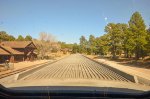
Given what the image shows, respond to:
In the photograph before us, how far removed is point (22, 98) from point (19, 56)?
216ft

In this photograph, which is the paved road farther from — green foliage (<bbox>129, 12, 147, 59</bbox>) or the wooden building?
the wooden building

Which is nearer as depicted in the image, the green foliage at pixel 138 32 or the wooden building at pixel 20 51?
the green foliage at pixel 138 32

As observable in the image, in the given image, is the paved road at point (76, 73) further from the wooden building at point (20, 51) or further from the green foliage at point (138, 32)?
the wooden building at point (20, 51)

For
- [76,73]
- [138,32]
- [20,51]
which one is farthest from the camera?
[20,51]

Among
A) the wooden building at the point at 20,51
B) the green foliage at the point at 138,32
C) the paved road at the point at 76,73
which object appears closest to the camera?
the paved road at the point at 76,73

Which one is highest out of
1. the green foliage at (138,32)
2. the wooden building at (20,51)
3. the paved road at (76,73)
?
the green foliage at (138,32)

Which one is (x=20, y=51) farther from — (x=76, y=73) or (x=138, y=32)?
(x=76, y=73)

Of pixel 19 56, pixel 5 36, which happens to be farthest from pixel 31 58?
pixel 5 36

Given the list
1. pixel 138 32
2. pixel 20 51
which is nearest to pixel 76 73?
pixel 138 32

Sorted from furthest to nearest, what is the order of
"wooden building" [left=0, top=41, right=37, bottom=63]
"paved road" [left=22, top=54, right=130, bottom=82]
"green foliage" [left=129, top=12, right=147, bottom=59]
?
"wooden building" [left=0, top=41, right=37, bottom=63] < "green foliage" [left=129, top=12, right=147, bottom=59] < "paved road" [left=22, top=54, right=130, bottom=82]

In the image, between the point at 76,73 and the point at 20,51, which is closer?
the point at 76,73

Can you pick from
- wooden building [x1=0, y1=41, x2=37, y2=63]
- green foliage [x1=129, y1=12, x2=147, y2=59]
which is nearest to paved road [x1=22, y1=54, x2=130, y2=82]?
green foliage [x1=129, y1=12, x2=147, y2=59]

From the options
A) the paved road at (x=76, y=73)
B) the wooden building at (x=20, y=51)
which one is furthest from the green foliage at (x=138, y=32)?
the wooden building at (x=20, y=51)

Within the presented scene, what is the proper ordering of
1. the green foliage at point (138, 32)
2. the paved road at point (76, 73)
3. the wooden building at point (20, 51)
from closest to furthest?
the paved road at point (76, 73), the green foliage at point (138, 32), the wooden building at point (20, 51)
